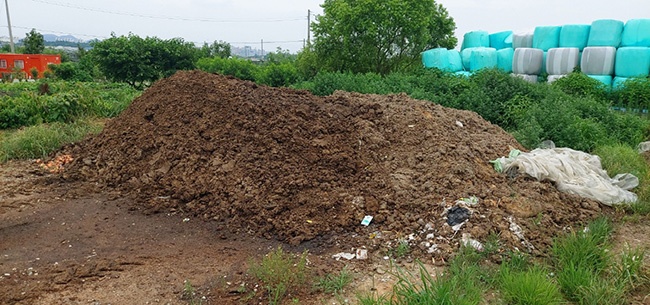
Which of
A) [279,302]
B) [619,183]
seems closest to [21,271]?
[279,302]

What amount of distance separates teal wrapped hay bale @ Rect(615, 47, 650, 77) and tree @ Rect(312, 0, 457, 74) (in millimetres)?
4693

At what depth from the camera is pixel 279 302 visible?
288 centimetres

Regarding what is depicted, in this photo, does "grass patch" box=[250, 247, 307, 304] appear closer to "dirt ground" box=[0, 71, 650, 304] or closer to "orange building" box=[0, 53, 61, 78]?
"dirt ground" box=[0, 71, 650, 304]

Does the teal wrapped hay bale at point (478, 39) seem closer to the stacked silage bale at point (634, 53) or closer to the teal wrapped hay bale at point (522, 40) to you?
the teal wrapped hay bale at point (522, 40)

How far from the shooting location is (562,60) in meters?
11.3

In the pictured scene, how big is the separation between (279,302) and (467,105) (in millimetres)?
6334

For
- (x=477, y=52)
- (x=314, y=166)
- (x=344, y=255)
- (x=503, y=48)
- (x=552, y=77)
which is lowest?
(x=344, y=255)

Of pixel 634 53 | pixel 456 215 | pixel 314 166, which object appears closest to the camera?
pixel 456 215

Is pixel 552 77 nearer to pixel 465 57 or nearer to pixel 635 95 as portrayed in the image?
pixel 635 95

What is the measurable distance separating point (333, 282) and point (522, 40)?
11575mm

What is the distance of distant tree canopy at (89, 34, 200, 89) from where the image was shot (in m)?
14.8

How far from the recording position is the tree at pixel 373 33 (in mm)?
12398

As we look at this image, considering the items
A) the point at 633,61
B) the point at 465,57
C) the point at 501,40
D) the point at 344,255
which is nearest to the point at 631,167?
the point at 344,255

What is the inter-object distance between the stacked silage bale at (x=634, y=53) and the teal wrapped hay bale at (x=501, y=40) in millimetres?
3252
